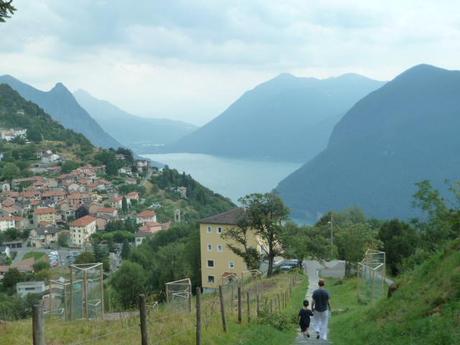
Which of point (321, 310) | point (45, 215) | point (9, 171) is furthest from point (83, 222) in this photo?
point (321, 310)

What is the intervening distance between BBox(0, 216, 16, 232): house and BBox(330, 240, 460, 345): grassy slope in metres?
98.9

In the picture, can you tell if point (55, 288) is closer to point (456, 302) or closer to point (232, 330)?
point (232, 330)

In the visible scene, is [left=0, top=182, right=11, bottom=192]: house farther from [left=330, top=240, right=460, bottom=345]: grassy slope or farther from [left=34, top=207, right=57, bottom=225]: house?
[left=330, top=240, right=460, bottom=345]: grassy slope

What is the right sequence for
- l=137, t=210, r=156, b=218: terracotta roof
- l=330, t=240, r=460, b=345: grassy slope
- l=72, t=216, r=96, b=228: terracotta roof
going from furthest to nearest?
l=137, t=210, r=156, b=218: terracotta roof < l=72, t=216, r=96, b=228: terracotta roof < l=330, t=240, r=460, b=345: grassy slope

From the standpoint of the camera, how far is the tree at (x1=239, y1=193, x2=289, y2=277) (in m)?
30.5

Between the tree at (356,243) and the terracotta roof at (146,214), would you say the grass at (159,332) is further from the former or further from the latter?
the terracotta roof at (146,214)

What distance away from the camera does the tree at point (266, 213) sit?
Answer: 30516mm

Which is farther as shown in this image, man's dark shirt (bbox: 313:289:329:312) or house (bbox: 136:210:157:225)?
house (bbox: 136:210:157:225)

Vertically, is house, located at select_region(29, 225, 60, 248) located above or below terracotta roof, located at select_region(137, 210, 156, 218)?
below

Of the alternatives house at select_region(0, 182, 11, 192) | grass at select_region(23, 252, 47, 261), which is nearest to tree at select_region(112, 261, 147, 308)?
grass at select_region(23, 252, 47, 261)

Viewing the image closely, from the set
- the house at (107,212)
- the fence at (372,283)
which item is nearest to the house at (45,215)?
the house at (107,212)

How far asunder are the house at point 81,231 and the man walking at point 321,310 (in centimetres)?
9030

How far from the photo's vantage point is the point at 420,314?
835 centimetres

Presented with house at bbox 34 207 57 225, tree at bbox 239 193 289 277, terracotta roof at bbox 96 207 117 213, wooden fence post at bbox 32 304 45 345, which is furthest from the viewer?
terracotta roof at bbox 96 207 117 213
